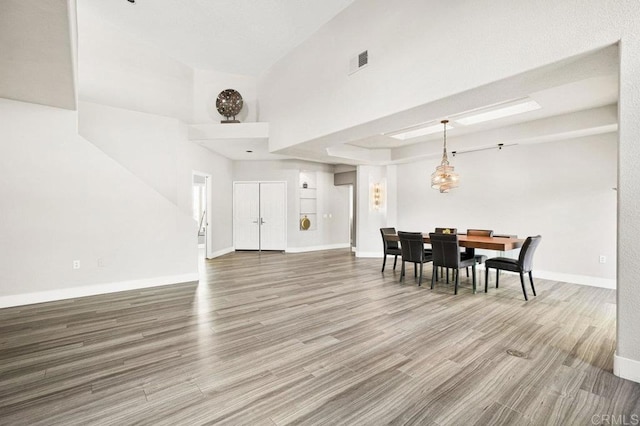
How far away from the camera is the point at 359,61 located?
4.20m

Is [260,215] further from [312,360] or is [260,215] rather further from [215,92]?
[312,360]

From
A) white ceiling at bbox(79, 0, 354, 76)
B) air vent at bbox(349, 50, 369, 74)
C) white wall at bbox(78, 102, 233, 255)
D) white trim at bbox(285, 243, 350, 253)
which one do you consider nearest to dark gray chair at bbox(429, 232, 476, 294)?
air vent at bbox(349, 50, 369, 74)

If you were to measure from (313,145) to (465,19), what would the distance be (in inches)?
128

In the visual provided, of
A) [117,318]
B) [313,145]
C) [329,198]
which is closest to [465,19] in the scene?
[313,145]

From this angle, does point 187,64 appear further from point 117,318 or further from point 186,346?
point 186,346

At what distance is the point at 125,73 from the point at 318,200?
578 centimetres

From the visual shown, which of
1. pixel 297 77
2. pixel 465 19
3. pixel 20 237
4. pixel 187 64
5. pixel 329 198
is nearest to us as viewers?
pixel 465 19

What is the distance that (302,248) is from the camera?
8.95 m

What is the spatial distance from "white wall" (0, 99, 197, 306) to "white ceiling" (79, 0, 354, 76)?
2.22 meters

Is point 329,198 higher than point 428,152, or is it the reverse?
point 428,152

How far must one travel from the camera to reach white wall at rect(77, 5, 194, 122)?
5.36 m

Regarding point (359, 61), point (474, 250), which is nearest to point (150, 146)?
point (359, 61)

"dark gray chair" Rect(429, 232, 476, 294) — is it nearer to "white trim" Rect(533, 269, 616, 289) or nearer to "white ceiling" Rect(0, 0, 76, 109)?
"white trim" Rect(533, 269, 616, 289)

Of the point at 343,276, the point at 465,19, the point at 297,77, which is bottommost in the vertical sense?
the point at 343,276
